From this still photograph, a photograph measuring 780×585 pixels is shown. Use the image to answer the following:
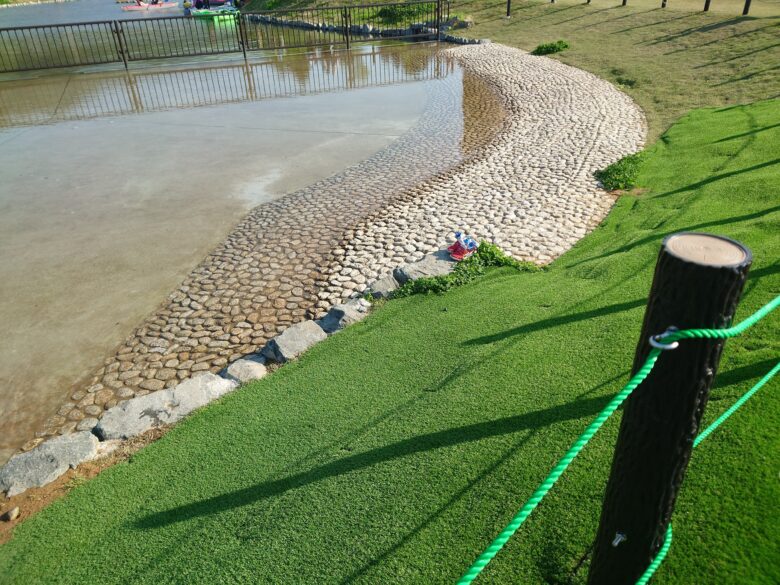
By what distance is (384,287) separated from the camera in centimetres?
663

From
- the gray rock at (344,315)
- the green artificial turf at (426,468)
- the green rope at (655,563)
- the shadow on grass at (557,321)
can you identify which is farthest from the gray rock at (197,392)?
the green rope at (655,563)

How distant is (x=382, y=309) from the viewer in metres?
6.18

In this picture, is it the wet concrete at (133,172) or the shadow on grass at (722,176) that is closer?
the wet concrete at (133,172)

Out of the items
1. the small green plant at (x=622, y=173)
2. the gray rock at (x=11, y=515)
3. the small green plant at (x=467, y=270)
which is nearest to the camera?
the gray rock at (x=11, y=515)

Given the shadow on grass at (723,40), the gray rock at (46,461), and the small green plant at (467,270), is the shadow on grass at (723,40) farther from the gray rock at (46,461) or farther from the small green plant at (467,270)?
the gray rock at (46,461)

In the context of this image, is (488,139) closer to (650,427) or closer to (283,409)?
(283,409)

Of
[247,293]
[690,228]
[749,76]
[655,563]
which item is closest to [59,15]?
[749,76]

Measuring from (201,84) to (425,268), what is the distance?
624 inches

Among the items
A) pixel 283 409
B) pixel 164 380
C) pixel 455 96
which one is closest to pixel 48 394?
pixel 164 380

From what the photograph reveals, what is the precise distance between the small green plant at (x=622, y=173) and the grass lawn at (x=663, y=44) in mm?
1769

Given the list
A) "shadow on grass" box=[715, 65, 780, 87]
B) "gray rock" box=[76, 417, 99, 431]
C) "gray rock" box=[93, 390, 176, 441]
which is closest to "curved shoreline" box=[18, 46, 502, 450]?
"gray rock" box=[76, 417, 99, 431]

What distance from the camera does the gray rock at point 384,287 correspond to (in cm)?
655

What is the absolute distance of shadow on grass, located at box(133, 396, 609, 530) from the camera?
3.65 m

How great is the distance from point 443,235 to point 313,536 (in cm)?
540
